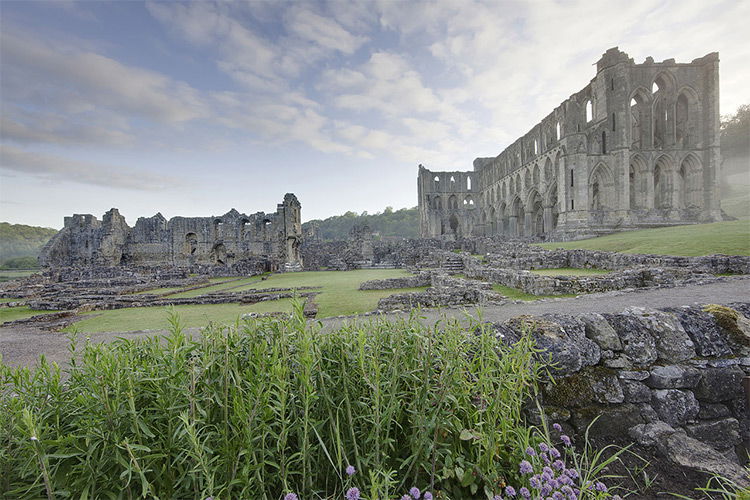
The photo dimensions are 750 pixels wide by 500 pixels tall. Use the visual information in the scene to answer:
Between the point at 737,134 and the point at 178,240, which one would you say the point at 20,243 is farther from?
the point at 737,134

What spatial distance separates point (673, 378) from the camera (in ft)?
9.25

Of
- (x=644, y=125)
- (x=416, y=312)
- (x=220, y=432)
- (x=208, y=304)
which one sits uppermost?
(x=644, y=125)

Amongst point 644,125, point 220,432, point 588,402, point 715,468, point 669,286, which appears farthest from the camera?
point 644,125

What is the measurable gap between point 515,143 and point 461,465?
2134 inches

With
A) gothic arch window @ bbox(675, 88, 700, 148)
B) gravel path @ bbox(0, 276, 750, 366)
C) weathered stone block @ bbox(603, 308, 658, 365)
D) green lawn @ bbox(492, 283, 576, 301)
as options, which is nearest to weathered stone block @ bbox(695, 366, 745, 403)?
weathered stone block @ bbox(603, 308, 658, 365)

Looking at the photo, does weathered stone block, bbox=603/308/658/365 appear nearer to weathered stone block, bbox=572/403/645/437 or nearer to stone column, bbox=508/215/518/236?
weathered stone block, bbox=572/403/645/437

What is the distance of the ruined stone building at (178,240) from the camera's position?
3303cm

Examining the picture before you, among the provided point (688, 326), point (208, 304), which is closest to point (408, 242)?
point (208, 304)

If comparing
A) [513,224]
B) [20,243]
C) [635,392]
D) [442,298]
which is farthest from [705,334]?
[20,243]

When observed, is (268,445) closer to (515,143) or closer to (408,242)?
(408,242)

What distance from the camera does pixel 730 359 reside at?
9.61 ft

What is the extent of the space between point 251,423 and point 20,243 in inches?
3528

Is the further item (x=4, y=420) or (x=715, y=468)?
(x=715, y=468)

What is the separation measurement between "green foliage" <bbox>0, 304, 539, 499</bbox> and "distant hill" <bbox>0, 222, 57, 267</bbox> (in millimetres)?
62612
